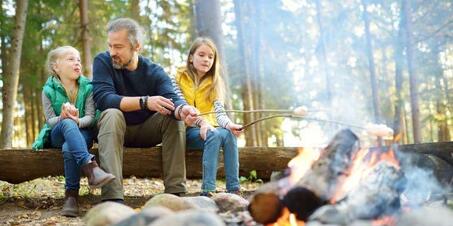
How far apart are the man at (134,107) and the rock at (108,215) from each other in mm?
1088

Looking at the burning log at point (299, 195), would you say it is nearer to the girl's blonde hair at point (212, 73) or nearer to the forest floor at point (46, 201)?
the forest floor at point (46, 201)

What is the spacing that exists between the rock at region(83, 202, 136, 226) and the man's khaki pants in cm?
104

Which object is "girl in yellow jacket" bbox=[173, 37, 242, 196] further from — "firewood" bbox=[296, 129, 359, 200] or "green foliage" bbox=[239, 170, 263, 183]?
"firewood" bbox=[296, 129, 359, 200]

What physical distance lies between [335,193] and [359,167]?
33cm

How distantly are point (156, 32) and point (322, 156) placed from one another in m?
15.0

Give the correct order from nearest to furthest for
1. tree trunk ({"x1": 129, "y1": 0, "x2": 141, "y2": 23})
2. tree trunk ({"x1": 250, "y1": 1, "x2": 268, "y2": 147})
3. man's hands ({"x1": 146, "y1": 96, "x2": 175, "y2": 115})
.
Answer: man's hands ({"x1": 146, "y1": 96, "x2": 175, "y2": 115}), tree trunk ({"x1": 129, "y1": 0, "x2": 141, "y2": 23}), tree trunk ({"x1": 250, "y1": 1, "x2": 268, "y2": 147})

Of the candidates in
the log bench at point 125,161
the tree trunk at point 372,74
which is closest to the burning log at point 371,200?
the log bench at point 125,161

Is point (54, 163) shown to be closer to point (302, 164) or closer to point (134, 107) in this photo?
point (134, 107)

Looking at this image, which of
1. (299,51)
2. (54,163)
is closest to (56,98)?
(54,163)

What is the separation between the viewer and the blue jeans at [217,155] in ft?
13.5

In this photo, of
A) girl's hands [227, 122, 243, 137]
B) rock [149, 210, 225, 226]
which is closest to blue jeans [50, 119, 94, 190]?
girl's hands [227, 122, 243, 137]

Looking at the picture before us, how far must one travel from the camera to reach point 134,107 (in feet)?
13.2

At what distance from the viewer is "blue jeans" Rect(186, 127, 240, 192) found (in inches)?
161

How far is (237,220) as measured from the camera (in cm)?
273
